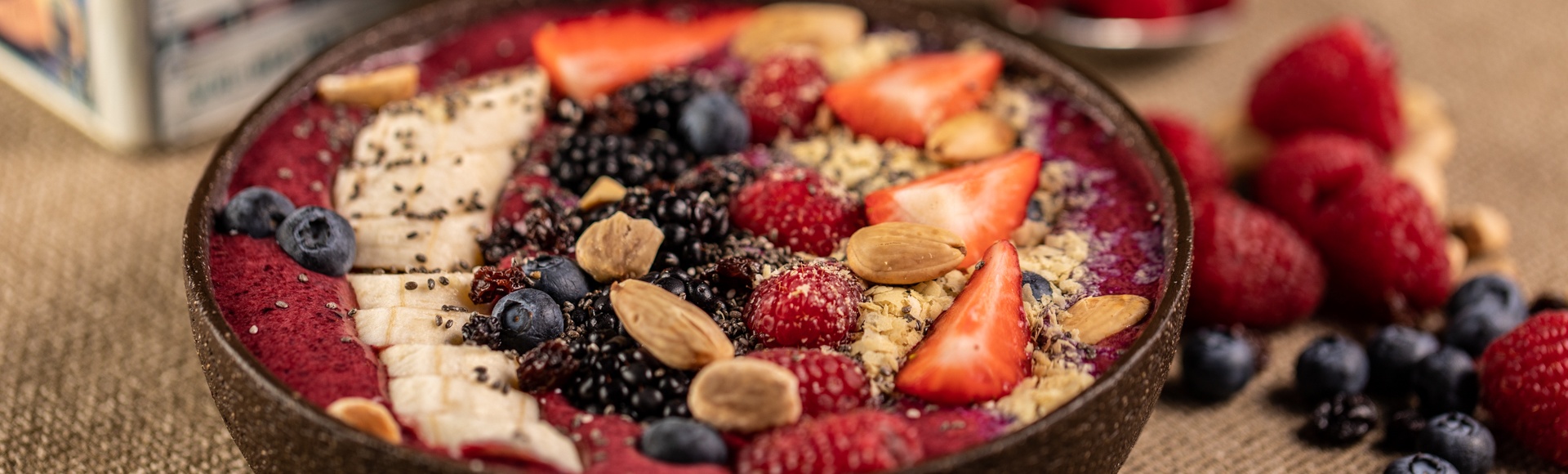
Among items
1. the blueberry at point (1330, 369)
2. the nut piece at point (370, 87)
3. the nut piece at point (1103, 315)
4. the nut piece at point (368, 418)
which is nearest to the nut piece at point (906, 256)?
the nut piece at point (1103, 315)

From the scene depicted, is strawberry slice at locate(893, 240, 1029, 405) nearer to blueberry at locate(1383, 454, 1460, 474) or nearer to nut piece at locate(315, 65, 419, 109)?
blueberry at locate(1383, 454, 1460, 474)

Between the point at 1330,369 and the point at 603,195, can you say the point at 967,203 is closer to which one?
the point at 603,195

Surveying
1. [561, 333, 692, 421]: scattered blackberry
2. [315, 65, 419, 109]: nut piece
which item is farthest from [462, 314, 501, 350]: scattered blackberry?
[315, 65, 419, 109]: nut piece

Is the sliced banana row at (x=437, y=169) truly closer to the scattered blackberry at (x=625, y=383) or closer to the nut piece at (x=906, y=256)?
the scattered blackberry at (x=625, y=383)

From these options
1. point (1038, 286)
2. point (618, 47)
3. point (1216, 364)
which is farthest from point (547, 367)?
point (1216, 364)

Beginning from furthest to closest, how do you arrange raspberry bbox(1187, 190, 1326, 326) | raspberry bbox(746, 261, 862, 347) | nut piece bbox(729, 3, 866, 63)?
nut piece bbox(729, 3, 866, 63), raspberry bbox(1187, 190, 1326, 326), raspberry bbox(746, 261, 862, 347)

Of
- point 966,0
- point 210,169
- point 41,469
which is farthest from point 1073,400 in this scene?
point 966,0
